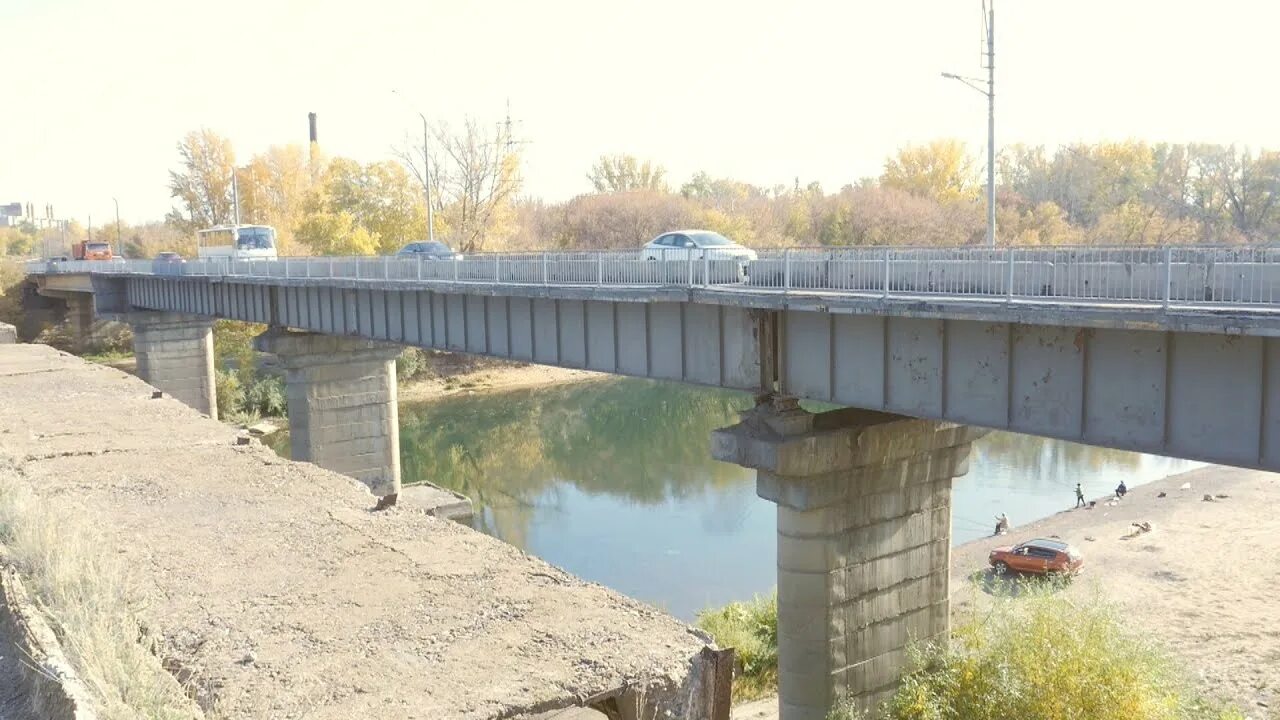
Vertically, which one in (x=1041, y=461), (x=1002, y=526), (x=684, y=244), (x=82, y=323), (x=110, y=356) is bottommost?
(x=1041, y=461)

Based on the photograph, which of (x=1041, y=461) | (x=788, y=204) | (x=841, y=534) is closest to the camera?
(x=841, y=534)

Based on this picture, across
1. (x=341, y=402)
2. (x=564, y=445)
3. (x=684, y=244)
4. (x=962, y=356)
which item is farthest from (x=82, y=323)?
(x=962, y=356)

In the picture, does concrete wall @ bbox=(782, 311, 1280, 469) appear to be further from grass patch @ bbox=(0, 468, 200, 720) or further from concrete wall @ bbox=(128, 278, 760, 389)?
grass patch @ bbox=(0, 468, 200, 720)

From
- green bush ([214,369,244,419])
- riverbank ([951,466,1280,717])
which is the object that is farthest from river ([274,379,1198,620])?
green bush ([214,369,244,419])

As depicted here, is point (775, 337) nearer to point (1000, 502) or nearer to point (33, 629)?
point (33, 629)

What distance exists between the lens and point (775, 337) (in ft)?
55.9

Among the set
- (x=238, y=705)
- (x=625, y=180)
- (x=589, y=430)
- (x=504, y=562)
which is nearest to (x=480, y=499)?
(x=589, y=430)

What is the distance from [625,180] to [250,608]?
11050cm

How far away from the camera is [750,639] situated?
22.5 m

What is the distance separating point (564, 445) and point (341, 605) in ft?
129

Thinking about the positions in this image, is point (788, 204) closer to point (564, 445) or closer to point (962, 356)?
point (564, 445)

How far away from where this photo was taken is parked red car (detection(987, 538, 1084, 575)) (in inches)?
1110

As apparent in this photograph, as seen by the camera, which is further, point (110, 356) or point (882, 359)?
point (110, 356)

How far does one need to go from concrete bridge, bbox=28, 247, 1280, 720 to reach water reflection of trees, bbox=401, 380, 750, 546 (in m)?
13.0
